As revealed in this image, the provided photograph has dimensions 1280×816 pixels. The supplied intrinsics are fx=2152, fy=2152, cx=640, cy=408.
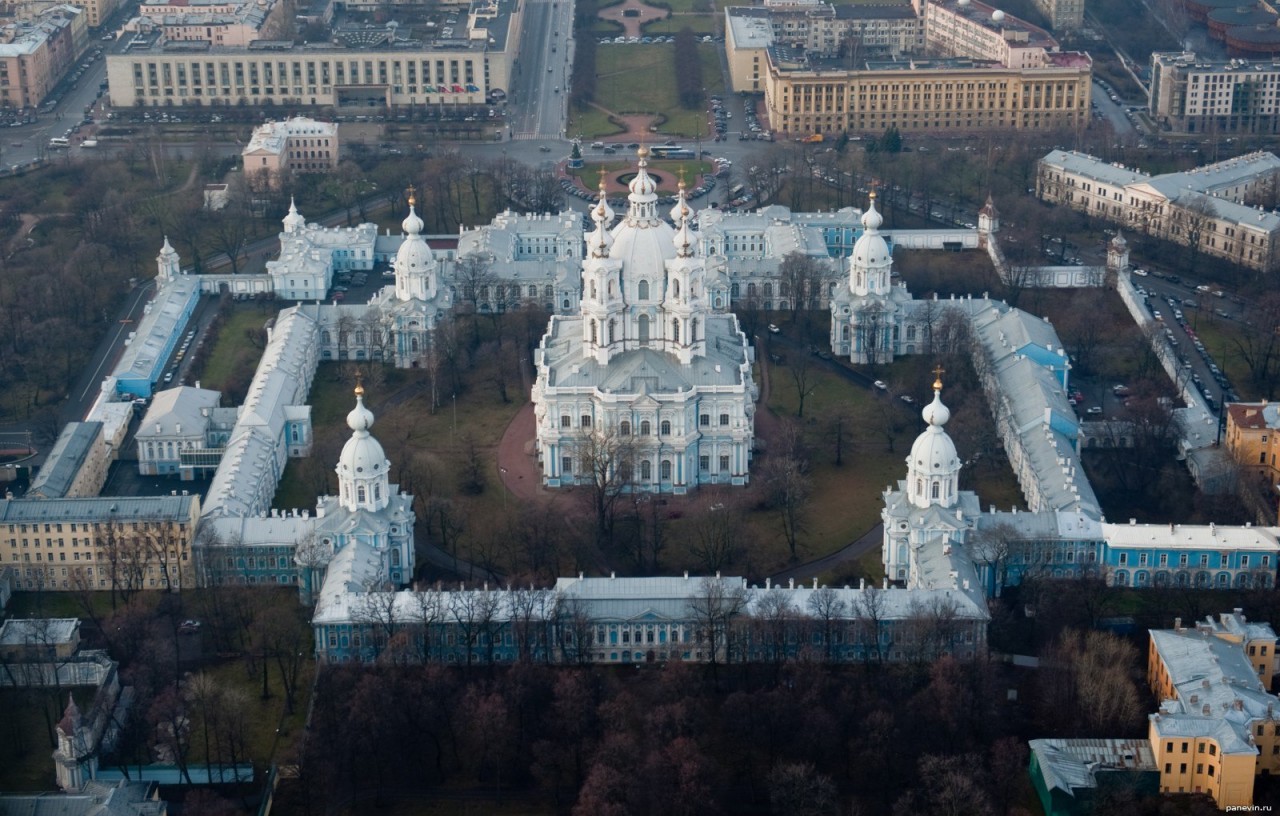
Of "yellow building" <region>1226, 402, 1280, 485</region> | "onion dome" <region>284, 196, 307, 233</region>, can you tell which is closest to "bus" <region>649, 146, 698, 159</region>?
"onion dome" <region>284, 196, 307, 233</region>

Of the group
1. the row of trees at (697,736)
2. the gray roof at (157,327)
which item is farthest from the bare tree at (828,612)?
the gray roof at (157,327)

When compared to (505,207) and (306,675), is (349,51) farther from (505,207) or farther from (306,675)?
(306,675)

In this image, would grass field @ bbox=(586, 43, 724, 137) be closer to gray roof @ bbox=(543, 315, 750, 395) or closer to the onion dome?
the onion dome

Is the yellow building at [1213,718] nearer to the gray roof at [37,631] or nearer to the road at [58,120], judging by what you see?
the gray roof at [37,631]

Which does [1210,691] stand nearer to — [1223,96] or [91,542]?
[91,542]

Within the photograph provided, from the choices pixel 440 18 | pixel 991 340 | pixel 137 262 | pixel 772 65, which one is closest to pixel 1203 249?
pixel 991 340
